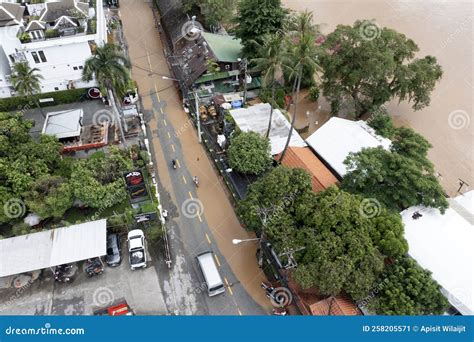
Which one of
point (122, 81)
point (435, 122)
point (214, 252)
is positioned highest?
point (122, 81)

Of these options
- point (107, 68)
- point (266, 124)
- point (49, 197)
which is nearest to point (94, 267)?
point (49, 197)

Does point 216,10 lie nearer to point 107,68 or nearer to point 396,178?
point 107,68

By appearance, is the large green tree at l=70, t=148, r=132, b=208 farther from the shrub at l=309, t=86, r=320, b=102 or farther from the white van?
the shrub at l=309, t=86, r=320, b=102

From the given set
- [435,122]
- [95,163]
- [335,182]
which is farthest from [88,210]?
[435,122]

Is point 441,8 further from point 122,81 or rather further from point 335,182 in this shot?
point 122,81

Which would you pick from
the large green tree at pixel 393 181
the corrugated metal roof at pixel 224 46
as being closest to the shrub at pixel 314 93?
the corrugated metal roof at pixel 224 46

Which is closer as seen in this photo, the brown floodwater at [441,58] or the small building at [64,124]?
the small building at [64,124]

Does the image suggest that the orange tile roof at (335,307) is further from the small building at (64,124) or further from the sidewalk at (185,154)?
the small building at (64,124)
